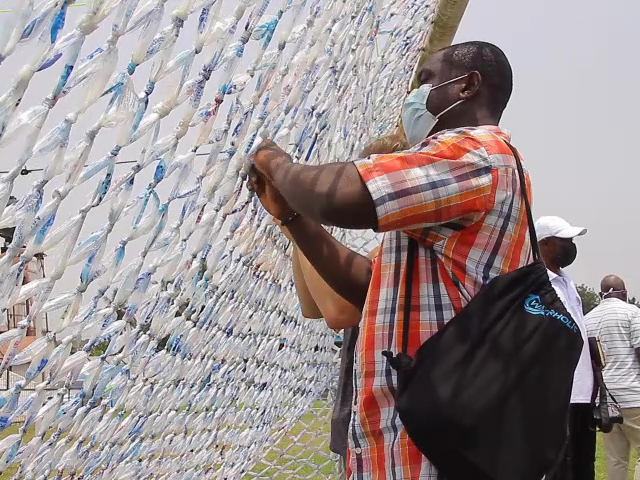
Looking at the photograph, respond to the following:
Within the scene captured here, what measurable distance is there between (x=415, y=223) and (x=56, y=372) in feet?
1.82

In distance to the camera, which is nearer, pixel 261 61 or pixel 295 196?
pixel 295 196

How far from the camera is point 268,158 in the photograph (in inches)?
53.3

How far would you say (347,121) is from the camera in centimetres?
230

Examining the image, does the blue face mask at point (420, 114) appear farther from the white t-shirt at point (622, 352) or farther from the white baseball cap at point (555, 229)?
the white t-shirt at point (622, 352)

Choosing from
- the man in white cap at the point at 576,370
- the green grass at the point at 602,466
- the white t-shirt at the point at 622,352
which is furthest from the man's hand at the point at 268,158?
the green grass at the point at 602,466

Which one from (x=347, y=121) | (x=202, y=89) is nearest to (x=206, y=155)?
(x=202, y=89)

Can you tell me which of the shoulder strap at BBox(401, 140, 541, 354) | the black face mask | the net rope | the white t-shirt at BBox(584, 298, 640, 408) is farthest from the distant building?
the white t-shirt at BBox(584, 298, 640, 408)

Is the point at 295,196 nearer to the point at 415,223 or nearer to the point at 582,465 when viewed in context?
the point at 415,223

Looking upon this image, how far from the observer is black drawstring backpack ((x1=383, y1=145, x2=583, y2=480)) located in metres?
1.10

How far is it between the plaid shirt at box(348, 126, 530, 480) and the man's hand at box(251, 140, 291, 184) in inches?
8.8

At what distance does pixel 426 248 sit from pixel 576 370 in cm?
181

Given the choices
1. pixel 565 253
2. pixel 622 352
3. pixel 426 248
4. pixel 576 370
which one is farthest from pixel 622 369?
pixel 426 248

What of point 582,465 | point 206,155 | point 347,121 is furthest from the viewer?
point 582,465

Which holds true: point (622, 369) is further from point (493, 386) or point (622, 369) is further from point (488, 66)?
point (493, 386)
